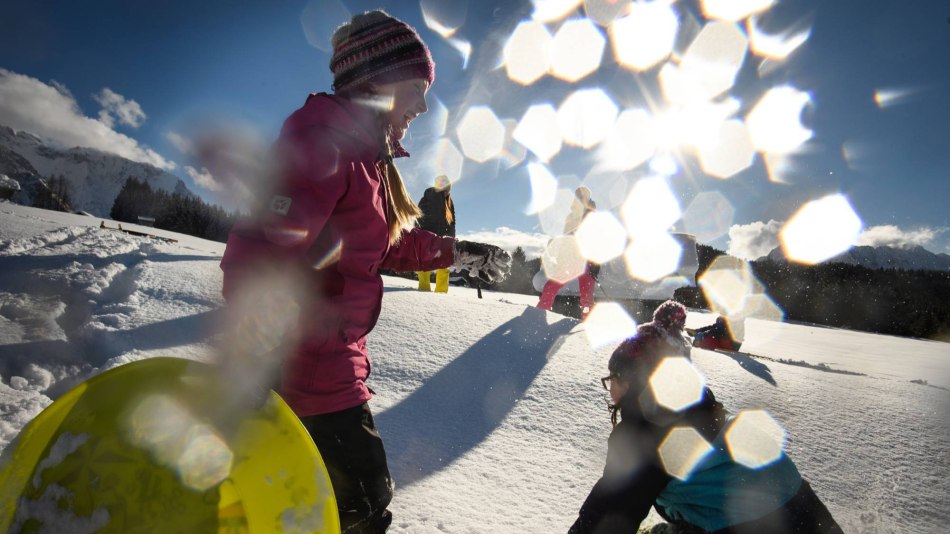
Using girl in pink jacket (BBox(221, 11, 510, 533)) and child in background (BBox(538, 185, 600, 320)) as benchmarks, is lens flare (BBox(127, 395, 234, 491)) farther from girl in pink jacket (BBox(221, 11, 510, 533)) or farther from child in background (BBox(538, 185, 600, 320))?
child in background (BBox(538, 185, 600, 320))

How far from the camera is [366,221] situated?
1.18 metres

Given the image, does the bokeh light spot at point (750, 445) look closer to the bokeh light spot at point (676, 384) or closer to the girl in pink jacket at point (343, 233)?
the bokeh light spot at point (676, 384)

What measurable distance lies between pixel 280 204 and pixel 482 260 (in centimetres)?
109

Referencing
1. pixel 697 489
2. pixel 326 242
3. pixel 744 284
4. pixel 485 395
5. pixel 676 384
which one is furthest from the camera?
pixel 744 284

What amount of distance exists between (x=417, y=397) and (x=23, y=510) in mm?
2086

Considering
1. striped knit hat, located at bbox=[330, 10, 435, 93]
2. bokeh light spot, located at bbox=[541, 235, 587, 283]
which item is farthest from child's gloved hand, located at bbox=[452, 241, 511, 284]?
bokeh light spot, located at bbox=[541, 235, 587, 283]

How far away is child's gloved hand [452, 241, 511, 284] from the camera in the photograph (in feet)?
6.17

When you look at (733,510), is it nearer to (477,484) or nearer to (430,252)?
(477,484)

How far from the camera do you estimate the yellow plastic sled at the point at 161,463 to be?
0.70 meters

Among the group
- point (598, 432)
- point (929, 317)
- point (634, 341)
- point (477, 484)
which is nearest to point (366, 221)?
point (634, 341)

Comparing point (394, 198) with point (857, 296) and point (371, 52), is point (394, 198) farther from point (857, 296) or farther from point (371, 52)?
point (857, 296)

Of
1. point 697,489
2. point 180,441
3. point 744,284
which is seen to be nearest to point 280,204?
point 180,441

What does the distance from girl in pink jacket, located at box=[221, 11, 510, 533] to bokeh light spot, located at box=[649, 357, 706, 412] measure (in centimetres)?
98

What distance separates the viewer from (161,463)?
72 cm
